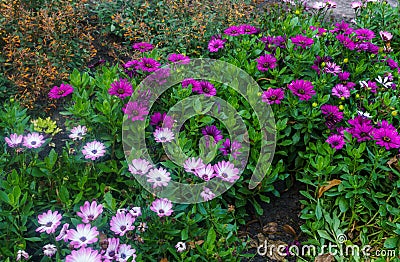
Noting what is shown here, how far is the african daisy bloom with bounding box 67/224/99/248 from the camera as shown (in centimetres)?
183

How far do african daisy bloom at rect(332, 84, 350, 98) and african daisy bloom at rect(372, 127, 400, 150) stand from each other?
420 millimetres

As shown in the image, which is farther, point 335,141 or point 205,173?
point 335,141

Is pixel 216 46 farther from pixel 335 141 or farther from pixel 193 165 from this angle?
pixel 193 165

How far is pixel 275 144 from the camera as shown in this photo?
2.77 metres

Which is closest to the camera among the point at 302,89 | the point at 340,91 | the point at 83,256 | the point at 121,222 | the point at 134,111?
the point at 83,256

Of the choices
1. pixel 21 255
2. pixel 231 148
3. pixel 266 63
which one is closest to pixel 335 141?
pixel 231 148

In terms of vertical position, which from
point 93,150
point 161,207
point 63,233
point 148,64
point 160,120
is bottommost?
point 63,233

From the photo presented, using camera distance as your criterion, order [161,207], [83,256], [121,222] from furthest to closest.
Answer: [161,207] → [121,222] → [83,256]

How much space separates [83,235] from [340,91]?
6.10 feet

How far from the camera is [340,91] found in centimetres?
300

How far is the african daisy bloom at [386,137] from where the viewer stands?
2.54m

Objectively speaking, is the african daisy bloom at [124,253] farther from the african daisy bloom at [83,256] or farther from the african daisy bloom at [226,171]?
the african daisy bloom at [226,171]

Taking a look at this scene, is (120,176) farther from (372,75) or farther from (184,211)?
(372,75)

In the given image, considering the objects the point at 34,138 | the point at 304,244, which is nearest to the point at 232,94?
the point at 304,244
